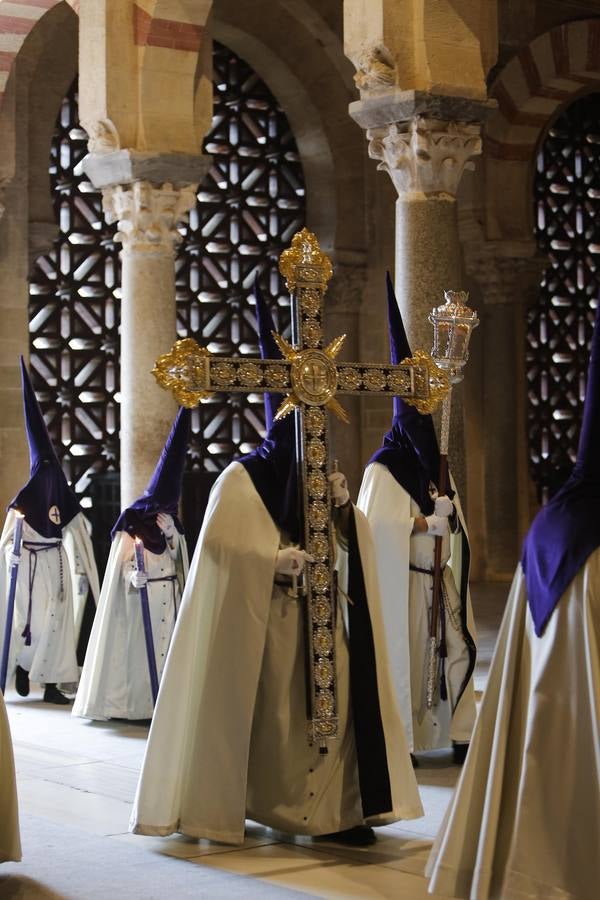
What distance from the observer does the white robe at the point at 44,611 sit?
8898 mm

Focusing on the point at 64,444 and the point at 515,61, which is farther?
the point at 515,61

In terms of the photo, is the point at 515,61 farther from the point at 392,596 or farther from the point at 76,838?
the point at 76,838

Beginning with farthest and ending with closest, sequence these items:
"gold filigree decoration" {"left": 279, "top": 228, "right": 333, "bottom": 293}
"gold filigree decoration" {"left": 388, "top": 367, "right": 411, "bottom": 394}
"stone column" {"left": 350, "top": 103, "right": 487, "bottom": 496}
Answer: "stone column" {"left": 350, "top": 103, "right": 487, "bottom": 496} < "gold filigree decoration" {"left": 388, "top": 367, "right": 411, "bottom": 394} < "gold filigree decoration" {"left": 279, "top": 228, "right": 333, "bottom": 293}

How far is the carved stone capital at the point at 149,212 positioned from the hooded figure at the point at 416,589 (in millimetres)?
4084

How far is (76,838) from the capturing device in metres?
5.19

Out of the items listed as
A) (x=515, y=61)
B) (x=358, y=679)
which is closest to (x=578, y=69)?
(x=515, y=61)

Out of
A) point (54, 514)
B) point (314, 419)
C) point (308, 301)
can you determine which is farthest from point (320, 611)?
point (54, 514)

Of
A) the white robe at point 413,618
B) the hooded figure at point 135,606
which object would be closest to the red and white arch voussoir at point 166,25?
the hooded figure at point 135,606

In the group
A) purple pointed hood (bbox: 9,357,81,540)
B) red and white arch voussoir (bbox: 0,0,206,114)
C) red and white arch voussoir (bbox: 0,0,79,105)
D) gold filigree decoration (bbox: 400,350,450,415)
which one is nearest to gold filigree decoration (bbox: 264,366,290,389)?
gold filigree decoration (bbox: 400,350,450,415)

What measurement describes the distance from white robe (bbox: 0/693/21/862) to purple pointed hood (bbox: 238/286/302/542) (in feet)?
4.12

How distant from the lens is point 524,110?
1534 centimetres

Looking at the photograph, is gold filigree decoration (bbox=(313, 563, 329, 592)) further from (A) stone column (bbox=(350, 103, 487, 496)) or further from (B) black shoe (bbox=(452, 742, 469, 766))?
(A) stone column (bbox=(350, 103, 487, 496))

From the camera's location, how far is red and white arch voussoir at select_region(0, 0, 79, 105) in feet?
38.5

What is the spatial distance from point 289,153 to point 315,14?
1392mm
